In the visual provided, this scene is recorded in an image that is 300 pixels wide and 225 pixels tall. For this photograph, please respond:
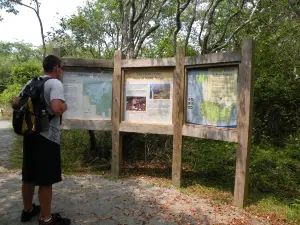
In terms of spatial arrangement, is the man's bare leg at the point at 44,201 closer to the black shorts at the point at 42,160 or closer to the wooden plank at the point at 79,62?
the black shorts at the point at 42,160

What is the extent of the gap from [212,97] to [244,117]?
1.94 ft

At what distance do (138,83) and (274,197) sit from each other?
2.84 meters

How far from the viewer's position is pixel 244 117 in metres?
3.50

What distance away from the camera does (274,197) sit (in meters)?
4.03

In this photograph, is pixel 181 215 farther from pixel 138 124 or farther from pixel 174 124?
pixel 138 124

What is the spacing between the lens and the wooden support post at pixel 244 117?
3.45 m

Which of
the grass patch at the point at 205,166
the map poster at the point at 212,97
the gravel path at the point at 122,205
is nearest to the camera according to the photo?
the gravel path at the point at 122,205

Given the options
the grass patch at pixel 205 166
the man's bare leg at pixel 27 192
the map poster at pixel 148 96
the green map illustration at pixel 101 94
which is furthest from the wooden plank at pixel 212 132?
the man's bare leg at pixel 27 192

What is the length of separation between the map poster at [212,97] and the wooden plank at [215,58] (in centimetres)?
13

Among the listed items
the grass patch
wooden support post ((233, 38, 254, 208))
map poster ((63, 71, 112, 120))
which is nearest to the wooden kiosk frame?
wooden support post ((233, 38, 254, 208))

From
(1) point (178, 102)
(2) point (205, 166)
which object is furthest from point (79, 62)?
(2) point (205, 166)

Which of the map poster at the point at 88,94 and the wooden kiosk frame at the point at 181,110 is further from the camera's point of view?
the map poster at the point at 88,94

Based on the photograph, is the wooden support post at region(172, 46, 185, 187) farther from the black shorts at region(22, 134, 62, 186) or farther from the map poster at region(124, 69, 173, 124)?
the black shorts at region(22, 134, 62, 186)

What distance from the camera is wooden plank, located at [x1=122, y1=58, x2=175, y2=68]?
14.0 ft
